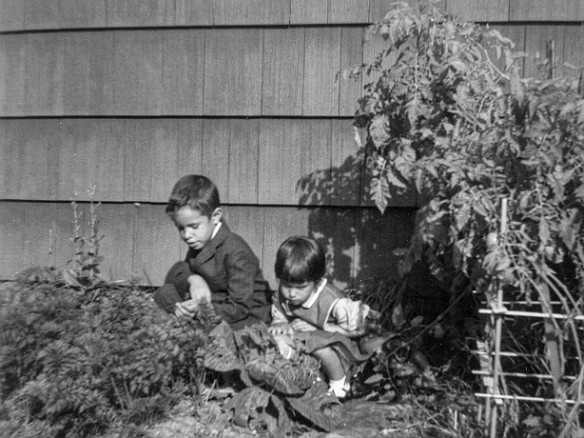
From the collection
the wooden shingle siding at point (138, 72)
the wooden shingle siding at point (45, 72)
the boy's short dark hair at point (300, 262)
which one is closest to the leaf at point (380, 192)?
the boy's short dark hair at point (300, 262)

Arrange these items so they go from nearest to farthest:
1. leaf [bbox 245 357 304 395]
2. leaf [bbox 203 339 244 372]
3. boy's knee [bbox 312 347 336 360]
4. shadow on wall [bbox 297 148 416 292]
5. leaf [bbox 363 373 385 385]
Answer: leaf [bbox 245 357 304 395] < leaf [bbox 203 339 244 372] < boy's knee [bbox 312 347 336 360] < leaf [bbox 363 373 385 385] < shadow on wall [bbox 297 148 416 292]

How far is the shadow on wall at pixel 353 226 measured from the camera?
12.0ft

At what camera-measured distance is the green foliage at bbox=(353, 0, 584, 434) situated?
2359mm

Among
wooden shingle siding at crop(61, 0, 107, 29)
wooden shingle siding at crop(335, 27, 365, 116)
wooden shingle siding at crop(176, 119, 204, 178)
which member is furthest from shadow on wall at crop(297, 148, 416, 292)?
wooden shingle siding at crop(61, 0, 107, 29)

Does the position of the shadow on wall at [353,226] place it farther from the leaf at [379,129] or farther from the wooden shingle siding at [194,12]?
the wooden shingle siding at [194,12]

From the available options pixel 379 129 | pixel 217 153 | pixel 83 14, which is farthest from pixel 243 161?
pixel 83 14

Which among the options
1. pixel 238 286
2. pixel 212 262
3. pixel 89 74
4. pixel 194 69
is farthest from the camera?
pixel 89 74

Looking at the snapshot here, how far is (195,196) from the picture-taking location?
3420 millimetres

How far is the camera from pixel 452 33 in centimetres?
274

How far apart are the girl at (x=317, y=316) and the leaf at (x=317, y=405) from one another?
6.8 inches

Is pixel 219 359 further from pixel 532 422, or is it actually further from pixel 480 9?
pixel 480 9

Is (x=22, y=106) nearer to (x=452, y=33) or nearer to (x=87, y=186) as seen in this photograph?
(x=87, y=186)

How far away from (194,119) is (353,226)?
110cm

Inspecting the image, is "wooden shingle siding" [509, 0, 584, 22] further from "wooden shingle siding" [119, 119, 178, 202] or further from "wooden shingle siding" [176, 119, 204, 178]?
"wooden shingle siding" [119, 119, 178, 202]
